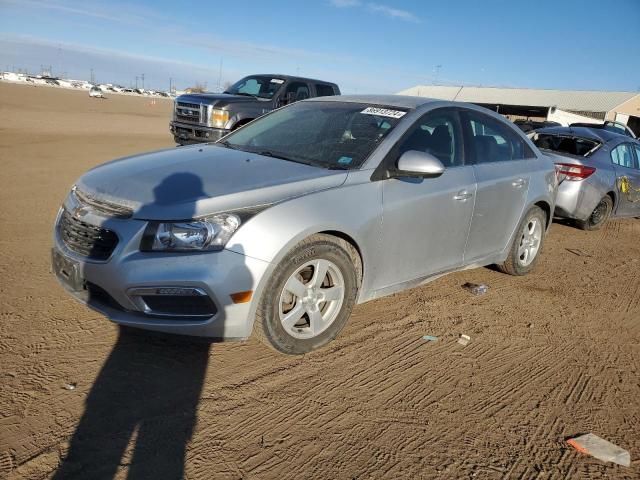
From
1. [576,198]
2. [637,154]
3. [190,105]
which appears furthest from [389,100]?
[190,105]

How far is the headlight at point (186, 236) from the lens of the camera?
2.97 metres

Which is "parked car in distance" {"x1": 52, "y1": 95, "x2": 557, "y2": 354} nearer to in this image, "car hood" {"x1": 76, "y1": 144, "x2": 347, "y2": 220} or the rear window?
"car hood" {"x1": 76, "y1": 144, "x2": 347, "y2": 220}

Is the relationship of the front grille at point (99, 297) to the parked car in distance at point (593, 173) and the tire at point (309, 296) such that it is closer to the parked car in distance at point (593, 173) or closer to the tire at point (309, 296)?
the tire at point (309, 296)

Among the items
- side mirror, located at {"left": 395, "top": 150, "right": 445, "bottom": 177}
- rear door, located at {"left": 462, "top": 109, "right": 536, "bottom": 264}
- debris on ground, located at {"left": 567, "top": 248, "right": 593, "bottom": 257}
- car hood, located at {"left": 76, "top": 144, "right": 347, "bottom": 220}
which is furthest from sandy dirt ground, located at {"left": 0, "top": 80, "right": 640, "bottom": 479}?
debris on ground, located at {"left": 567, "top": 248, "right": 593, "bottom": 257}

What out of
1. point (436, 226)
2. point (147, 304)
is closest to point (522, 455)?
point (436, 226)

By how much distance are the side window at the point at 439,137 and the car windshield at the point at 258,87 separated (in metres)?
7.62

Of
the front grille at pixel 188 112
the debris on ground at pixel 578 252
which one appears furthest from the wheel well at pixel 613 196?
the front grille at pixel 188 112

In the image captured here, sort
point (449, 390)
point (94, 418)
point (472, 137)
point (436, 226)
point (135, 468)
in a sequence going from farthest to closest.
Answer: point (472, 137) → point (436, 226) → point (449, 390) → point (94, 418) → point (135, 468)

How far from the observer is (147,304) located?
9.83ft

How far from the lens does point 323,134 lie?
4.22 meters

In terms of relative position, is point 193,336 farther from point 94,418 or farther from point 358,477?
point 358,477

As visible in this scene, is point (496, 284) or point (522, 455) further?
point (496, 284)

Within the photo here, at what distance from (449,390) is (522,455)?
63 cm

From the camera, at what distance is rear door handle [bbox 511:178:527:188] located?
191 inches
